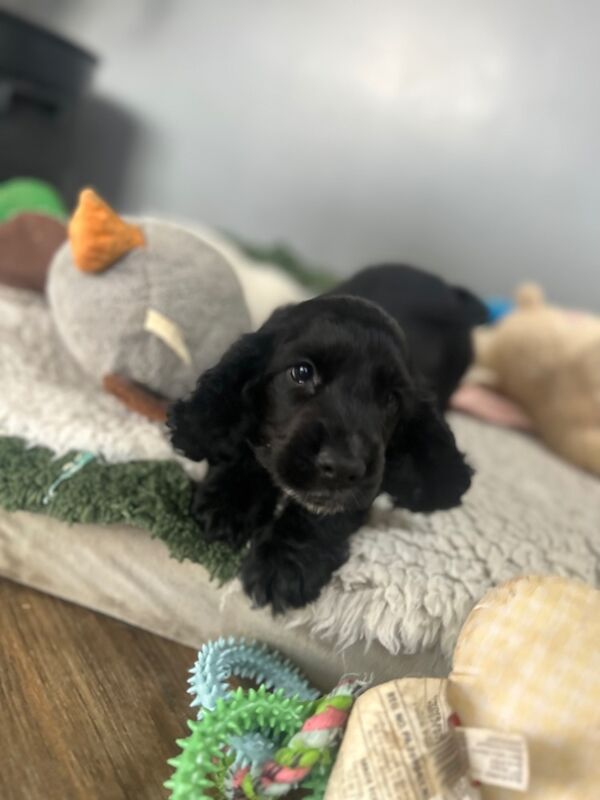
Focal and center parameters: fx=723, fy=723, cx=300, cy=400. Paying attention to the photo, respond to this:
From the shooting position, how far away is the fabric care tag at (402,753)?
62cm

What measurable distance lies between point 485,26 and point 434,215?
0.67 m

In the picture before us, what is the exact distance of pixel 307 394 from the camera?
2.77 feet

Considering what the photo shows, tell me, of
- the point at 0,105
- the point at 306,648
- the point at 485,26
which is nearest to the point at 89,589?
the point at 306,648

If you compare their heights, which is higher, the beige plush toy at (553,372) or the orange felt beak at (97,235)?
the orange felt beak at (97,235)

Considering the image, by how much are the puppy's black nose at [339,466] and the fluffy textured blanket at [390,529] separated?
0.73 feet

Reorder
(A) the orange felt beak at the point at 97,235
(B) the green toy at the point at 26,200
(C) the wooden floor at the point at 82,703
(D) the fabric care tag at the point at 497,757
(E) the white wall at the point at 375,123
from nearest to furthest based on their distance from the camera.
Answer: (D) the fabric care tag at the point at 497,757 < (C) the wooden floor at the point at 82,703 < (A) the orange felt beak at the point at 97,235 < (B) the green toy at the point at 26,200 < (E) the white wall at the point at 375,123

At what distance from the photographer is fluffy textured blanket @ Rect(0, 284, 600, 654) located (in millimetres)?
921

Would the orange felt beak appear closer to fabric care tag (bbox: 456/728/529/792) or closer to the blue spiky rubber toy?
the blue spiky rubber toy

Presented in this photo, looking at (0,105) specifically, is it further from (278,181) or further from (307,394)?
(307,394)

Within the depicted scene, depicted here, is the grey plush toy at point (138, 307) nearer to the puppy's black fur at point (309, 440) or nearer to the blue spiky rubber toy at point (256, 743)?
the puppy's black fur at point (309, 440)

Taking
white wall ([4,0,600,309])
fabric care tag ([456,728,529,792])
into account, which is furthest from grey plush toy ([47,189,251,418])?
white wall ([4,0,600,309])

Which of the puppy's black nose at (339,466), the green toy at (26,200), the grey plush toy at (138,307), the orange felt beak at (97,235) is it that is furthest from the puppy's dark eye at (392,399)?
the green toy at (26,200)

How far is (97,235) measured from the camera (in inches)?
47.8

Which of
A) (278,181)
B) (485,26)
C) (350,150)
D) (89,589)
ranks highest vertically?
(485,26)
